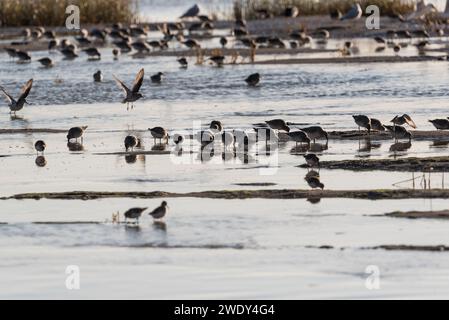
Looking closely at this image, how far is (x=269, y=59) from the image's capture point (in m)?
40.9

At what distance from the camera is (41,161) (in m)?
20.5

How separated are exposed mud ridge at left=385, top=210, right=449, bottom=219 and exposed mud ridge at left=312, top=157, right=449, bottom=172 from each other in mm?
2926

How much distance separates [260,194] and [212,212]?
119cm

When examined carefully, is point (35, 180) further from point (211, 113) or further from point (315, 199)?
point (211, 113)

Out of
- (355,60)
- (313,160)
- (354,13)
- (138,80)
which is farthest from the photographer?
(354,13)

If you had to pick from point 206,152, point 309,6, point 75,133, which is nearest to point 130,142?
point 206,152

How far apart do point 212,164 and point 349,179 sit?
100 inches

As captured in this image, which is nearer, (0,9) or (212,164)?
(212,164)

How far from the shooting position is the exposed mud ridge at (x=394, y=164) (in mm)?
18203

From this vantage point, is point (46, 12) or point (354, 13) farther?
point (46, 12)

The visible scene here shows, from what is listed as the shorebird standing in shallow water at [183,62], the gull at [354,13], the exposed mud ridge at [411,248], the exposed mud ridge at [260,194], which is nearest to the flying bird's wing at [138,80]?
the exposed mud ridge at [260,194]

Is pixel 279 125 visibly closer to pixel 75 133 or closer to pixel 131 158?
pixel 131 158
